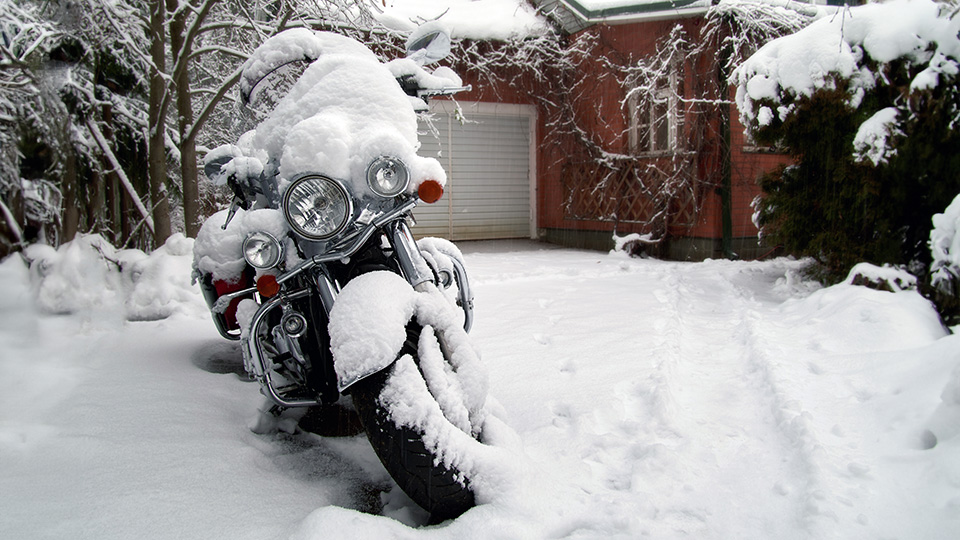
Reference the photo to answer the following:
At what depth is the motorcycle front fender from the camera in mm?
1940

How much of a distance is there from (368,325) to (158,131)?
418cm

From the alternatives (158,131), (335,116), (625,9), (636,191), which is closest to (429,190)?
(335,116)

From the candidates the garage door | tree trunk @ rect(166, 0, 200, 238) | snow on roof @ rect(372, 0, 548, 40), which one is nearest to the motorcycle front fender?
tree trunk @ rect(166, 0, 200, 238)

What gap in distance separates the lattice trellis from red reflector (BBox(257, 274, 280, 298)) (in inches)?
294

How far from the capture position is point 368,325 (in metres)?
1.98

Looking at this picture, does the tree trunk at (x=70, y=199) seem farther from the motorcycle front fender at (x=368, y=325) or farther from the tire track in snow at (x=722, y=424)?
the tire track in snow at (x=722, y=424)

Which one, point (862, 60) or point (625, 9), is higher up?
point (625, 9)

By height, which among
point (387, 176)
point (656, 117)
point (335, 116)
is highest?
point (656, 117)

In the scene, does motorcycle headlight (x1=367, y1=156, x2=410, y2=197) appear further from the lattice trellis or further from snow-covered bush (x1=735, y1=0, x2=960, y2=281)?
the lattice trellis

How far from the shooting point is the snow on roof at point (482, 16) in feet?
33.2

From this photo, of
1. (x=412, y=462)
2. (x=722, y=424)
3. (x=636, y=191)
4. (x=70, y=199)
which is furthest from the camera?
(x=636, y=191)

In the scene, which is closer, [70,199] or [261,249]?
[70,199]

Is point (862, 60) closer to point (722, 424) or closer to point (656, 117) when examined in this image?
point (722, 424)

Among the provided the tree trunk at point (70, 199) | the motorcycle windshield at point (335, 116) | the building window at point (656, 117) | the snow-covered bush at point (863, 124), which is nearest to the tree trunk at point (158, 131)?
the motorcycle windshield at point (335, 116)
